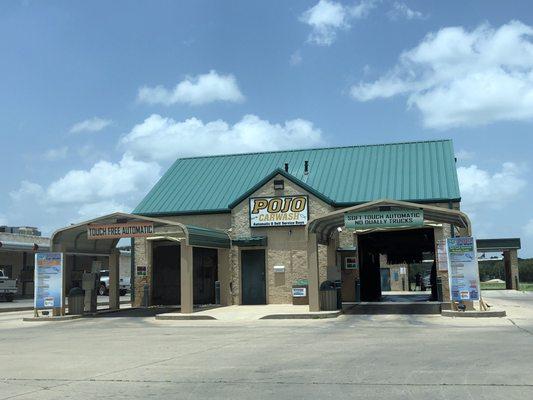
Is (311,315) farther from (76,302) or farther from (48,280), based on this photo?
(48,280)

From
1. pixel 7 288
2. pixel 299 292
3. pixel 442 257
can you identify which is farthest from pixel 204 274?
pixel 7 288

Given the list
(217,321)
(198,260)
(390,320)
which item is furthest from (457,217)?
(198,260)

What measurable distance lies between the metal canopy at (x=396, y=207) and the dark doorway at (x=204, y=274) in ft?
26.4

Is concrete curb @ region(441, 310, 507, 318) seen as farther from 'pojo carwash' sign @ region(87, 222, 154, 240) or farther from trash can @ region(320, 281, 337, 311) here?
'pojo carwash' sign @ region(87, 222, 154, 240)

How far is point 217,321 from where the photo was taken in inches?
868

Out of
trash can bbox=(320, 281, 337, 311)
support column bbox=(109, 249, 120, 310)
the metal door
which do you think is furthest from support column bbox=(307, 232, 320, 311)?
the metal door

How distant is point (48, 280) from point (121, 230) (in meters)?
3.60

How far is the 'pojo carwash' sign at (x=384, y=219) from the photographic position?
22469mm

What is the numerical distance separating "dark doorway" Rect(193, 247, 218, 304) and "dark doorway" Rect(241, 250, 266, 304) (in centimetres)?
225

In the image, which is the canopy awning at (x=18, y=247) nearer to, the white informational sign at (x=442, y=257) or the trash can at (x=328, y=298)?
the trash can at (x=328, y=298)

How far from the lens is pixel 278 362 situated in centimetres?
1120

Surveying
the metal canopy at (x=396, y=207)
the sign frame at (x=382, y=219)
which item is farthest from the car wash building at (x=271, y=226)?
the sign frame at (x=382, y=219)

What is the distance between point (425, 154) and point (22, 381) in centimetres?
2552

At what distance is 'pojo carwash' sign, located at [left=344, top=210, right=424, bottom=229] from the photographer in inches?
885
